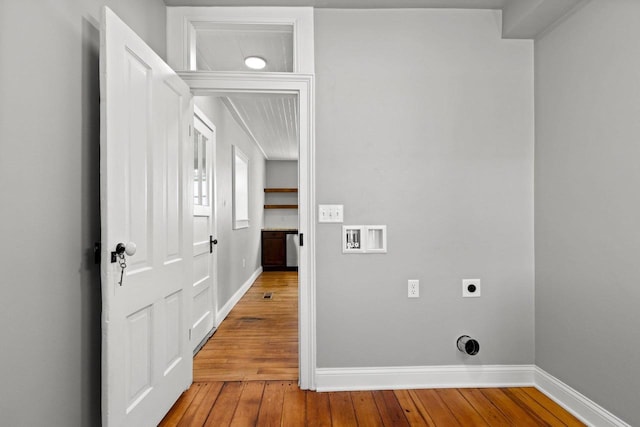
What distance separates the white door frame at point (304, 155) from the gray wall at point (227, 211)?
0.82 metres

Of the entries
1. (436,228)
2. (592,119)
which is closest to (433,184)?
(436,228)

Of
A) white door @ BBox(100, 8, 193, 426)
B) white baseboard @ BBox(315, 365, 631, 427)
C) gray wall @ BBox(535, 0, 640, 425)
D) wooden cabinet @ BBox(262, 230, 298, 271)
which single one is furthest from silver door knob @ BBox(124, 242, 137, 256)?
wooden cabinet @ BBox(262, 230, 298, 271)

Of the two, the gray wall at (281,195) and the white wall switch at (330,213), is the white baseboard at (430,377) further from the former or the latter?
the gray wall at (281,195)

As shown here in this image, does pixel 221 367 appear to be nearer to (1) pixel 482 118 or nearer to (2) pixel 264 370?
(2) pixel 264 370

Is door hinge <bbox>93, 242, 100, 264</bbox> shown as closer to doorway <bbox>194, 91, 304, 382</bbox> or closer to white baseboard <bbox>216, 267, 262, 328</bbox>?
doorway <bbox>194, 91, 304, 382</bbox>

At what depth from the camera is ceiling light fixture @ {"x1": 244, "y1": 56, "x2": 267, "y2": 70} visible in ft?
9.53

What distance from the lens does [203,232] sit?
3332 mm

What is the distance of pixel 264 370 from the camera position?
2.62 metres

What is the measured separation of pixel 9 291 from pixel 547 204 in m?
2.63

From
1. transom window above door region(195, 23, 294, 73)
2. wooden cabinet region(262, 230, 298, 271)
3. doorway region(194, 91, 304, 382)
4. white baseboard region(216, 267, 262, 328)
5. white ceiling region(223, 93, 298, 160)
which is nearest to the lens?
transom window above door region(195, 23, 294, 73)

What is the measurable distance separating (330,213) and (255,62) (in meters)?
1.48

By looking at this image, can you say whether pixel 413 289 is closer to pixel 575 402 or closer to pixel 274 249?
pixel 575 402

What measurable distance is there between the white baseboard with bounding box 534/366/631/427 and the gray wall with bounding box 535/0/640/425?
0.12 ft

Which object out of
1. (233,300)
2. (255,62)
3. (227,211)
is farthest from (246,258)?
(255,62)
